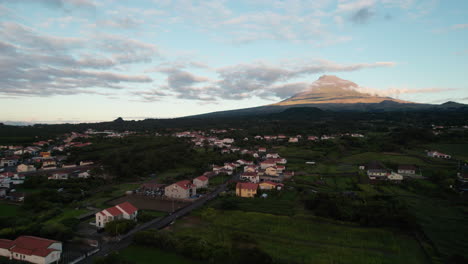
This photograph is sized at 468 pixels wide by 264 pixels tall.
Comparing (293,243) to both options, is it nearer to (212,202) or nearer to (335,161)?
(212,202)

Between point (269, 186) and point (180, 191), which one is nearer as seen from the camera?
point (180, 191)

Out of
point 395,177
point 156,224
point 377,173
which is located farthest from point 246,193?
point 395,177

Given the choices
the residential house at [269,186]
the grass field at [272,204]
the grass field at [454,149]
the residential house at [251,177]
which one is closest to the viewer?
the grass field at [272,204]

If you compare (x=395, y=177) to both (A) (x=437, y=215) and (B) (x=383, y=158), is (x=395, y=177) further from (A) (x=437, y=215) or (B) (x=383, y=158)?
(A) (x=437, y=215)

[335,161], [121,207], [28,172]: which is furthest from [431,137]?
[28,172]

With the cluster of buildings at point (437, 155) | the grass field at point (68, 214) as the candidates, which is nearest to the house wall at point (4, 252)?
the grass field at point (68, 214)

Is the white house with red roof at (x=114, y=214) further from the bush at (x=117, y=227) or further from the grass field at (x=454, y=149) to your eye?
the grass field at (x=454, y=149)
